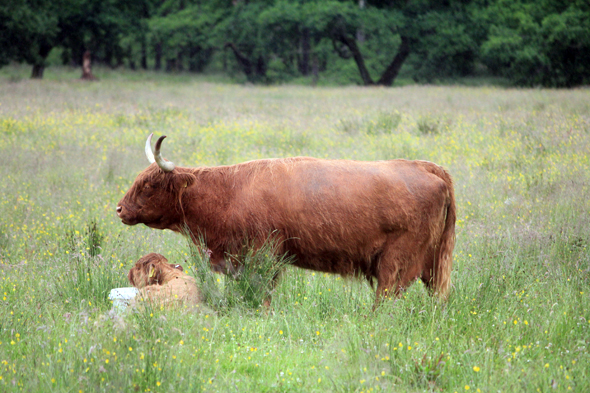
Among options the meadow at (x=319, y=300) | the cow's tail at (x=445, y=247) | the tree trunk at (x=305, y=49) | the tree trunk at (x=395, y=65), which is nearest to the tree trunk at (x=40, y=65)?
the tree trunk at (x=305, y=49)

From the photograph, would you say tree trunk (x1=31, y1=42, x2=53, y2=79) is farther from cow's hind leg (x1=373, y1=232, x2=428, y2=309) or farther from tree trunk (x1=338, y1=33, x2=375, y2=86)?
cow's hind leg (x1=373, y1=232, x2=428, y2=309)

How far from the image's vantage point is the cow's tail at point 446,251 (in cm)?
465

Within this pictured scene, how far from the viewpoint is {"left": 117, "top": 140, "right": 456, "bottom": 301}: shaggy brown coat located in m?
4.48

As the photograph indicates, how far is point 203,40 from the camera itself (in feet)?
127

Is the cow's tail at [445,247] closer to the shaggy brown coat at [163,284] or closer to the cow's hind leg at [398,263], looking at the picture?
the cow's hind leg at [398,263]

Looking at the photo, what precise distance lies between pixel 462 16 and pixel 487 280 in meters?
32.6

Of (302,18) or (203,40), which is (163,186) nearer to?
(302,18)

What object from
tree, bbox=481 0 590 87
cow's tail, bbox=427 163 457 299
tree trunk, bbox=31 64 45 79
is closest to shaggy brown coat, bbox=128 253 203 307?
cow's tail, bbox=427 163 457 299

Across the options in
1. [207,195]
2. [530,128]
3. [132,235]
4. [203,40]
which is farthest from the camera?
[203,40]

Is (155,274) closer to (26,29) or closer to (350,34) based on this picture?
(26,29)

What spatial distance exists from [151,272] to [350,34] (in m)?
32.2

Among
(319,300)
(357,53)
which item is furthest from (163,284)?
(357,53)

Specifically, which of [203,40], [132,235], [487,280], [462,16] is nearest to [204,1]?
[203,40]

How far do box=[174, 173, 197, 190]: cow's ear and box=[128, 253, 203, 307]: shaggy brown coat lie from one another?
72 centimetres
